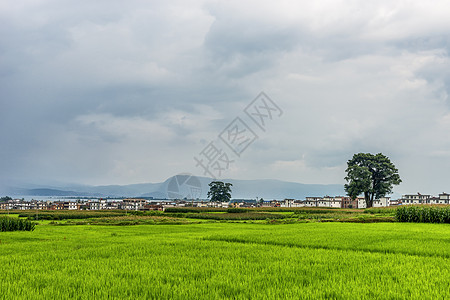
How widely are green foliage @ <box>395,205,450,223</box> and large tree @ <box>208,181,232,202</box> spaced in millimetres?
102619

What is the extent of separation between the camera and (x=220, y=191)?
134500 millimetres

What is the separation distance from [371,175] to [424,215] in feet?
149

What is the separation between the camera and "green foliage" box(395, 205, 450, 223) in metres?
30.5

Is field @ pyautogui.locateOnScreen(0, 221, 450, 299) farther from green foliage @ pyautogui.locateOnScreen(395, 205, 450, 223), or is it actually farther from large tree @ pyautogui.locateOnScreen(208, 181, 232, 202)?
large tree @ pyautogui.locateOnScreen(208, 181, 232, 202)

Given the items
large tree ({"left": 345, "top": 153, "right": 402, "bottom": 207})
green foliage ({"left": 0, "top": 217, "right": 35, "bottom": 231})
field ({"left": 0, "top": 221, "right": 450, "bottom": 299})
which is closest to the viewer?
field ({"left": 0, "top": 221, "right": 450, "bottom": 299})

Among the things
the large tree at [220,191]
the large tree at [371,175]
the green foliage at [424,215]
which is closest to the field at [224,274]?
the green foliage at [424,215]

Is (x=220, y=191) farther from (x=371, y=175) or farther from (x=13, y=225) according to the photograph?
(x=13, y=225)

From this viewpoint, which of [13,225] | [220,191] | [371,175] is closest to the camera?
[13,225]

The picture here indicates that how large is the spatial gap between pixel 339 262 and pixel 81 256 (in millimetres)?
7038

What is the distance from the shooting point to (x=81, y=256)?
10.5 m

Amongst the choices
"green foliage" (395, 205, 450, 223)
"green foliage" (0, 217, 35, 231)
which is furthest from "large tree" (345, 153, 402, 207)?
"green foliage" (0, 217, 35, 231)

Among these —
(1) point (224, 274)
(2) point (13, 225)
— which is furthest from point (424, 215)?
(2) point (13, 225)

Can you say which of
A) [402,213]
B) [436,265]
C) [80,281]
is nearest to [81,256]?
[80,281]

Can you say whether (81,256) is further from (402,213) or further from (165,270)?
(402,213)
